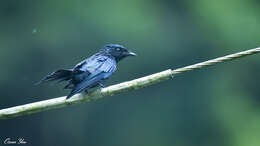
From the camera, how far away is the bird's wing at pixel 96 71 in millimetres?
5379

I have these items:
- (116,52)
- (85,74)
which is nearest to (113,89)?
(85,74)

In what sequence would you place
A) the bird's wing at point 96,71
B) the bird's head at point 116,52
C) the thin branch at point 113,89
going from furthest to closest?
1. the bird's head at point 116,52
2. the bird's wing at point 96,71
3. the thin branch at point 113,89

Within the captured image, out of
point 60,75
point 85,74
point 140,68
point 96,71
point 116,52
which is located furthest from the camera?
point 140,68

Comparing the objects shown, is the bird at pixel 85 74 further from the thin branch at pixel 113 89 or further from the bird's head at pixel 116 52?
the bird's head at pixel 116 52

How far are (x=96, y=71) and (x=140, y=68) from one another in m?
6.72

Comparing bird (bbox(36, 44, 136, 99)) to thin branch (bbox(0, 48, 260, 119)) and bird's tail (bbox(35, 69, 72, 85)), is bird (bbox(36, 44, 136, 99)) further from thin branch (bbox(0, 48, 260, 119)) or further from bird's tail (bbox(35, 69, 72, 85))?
thin branch (bbox(0, 48, 260, 119))

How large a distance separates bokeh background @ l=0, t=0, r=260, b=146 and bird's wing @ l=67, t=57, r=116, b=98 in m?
5.84

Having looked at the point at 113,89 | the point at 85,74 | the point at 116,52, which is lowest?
the point at 113,89

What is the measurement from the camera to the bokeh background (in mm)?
12227

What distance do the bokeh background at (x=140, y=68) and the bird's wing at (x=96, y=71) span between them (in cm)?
584

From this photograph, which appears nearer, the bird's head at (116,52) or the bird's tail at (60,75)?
the bird's tail at (60,75)

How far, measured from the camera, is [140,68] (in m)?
12.5

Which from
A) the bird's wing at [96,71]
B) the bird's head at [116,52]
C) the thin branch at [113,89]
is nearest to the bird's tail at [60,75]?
the bird's wing at [96,71]

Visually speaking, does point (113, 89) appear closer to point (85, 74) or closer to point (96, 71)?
point (85, 74)
